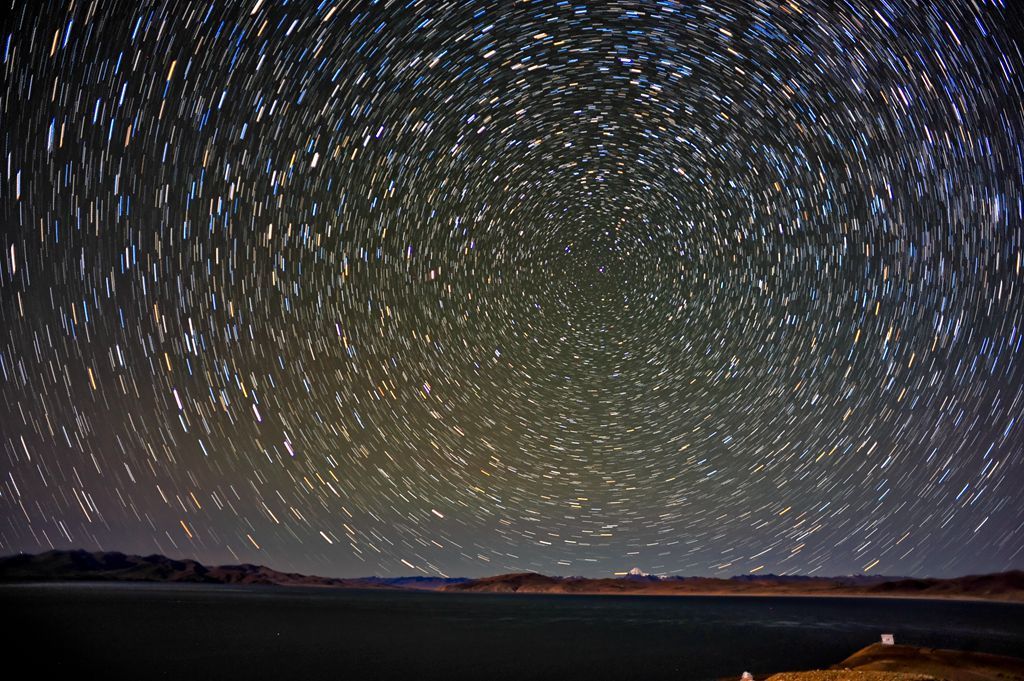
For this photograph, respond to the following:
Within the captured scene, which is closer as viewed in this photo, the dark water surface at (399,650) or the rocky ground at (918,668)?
the rocky ground at (918,668)

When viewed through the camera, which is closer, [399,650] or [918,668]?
[918,668]

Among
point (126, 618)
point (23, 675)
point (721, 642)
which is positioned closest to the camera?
point (23, 675)

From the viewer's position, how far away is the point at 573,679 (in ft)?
124

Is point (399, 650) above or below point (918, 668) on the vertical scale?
below

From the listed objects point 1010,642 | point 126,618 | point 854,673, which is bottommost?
point 126,618

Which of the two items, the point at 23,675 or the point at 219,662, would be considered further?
the point at 219,662

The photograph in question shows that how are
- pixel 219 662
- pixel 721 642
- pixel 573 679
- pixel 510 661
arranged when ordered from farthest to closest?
pixel 721 642, pixel 510 661, pixel 219 662, pixel 573 679

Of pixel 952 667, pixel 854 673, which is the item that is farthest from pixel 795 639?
pixel 854 673

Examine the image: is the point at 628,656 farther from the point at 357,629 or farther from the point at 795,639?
the point at 357,629

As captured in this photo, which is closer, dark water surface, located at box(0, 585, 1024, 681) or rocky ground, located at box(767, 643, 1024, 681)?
rocky ground, located at box(767, 643, 1024, 681)

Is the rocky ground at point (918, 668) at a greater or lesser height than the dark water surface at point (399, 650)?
greater

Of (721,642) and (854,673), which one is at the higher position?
(854,673)

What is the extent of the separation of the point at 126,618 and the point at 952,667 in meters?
92.6

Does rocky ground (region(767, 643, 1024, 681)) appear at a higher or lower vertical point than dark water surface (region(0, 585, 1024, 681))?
higher
